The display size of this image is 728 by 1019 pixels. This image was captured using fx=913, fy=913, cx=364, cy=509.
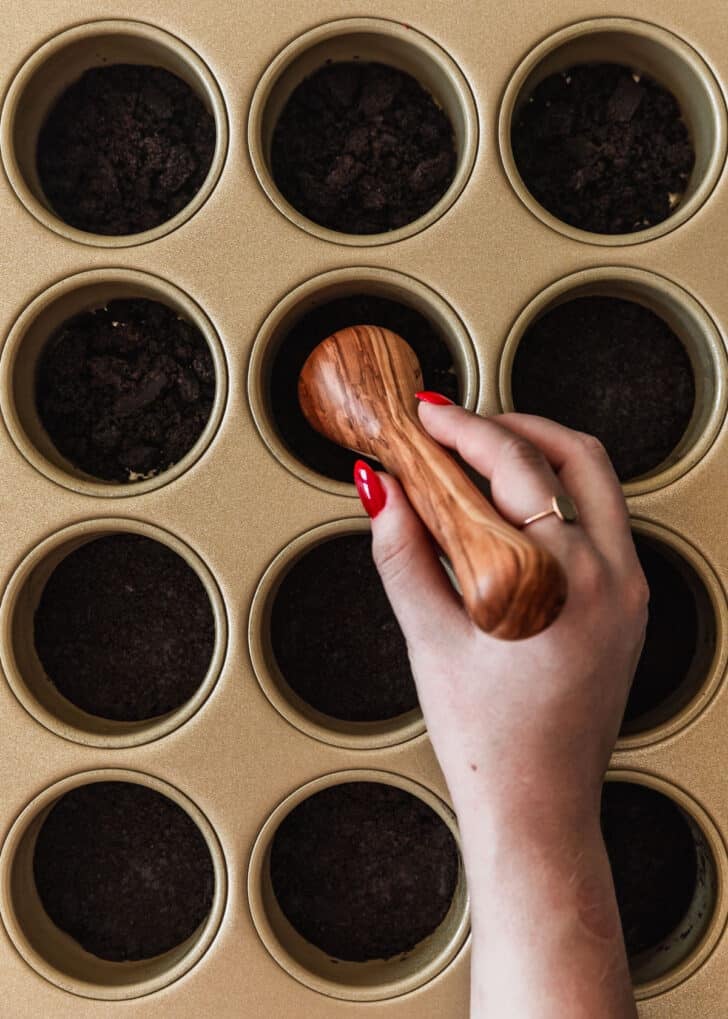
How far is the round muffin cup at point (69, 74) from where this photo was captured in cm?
76

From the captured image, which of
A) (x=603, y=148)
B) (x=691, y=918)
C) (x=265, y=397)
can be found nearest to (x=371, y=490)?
(x=265, y=397)

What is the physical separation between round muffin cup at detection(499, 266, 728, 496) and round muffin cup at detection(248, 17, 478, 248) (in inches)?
4.7

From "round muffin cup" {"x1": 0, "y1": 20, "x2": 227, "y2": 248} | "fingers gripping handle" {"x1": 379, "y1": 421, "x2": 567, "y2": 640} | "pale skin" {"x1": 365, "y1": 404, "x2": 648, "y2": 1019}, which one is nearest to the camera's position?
"fingers gripping handle" {"x1": 379, "y1": 421, "x2": 567, "y2": 640}

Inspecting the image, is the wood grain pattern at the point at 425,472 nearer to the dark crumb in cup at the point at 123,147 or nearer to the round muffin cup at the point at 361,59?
the round muffin cup at the point at 361,59

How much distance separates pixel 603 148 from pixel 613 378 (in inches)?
8.0

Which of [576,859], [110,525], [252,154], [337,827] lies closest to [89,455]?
[110,525]

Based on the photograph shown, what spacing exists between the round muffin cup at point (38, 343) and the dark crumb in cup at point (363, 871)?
33cm

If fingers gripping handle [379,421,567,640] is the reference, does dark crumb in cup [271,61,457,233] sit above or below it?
above

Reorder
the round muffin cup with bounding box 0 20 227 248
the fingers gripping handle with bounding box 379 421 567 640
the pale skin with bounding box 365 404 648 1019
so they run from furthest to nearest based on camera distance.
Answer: the round muffin cup with bounding box 0 20 227 248 < the pale skin with bounding box 365 404 648 1019 < the fingers gripping handle with bounding box 379 421 567 640

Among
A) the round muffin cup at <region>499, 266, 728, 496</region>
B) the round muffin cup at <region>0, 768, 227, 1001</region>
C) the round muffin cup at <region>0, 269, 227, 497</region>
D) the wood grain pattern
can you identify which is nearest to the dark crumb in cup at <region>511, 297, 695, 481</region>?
the round muffin cup at <region>499, 266, 728, 496</region>

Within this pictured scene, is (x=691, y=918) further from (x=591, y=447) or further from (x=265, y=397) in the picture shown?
(x=265, y=397)

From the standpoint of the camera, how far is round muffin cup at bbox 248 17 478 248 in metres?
0.76

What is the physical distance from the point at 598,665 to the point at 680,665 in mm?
224

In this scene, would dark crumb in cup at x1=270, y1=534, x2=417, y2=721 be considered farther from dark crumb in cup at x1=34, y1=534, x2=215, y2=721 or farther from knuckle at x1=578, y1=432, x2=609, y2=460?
knuckle at x1=578, y1=432, x2=609, y2=460
